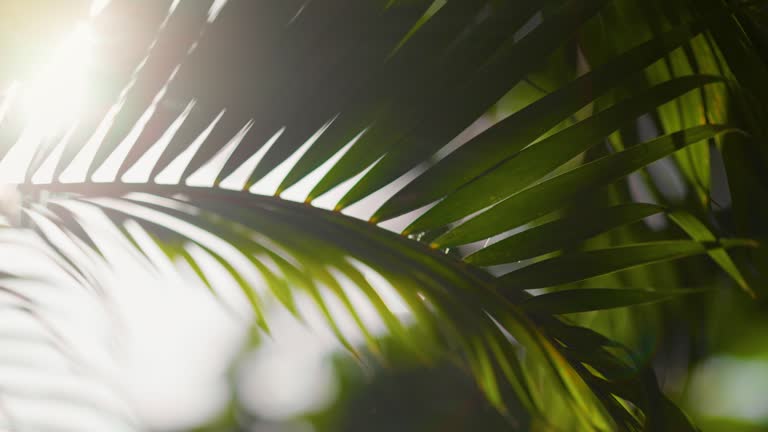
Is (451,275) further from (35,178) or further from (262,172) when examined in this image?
(35,178)

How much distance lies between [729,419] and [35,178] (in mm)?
1336

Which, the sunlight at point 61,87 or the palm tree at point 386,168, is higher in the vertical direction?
the sunlight at point 61,87

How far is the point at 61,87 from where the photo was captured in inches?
18.4

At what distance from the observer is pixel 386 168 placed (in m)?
0.46

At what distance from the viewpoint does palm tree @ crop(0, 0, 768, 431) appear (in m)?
0.41

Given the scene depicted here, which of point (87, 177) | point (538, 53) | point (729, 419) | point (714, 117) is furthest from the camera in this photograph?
point (729, 419)

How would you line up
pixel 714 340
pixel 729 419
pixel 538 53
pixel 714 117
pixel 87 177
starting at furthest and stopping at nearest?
pixel 729 419
pixel 714 340
pixel 714 117
pixel 87 177
pixel 538 53

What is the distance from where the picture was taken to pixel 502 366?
1.40ft

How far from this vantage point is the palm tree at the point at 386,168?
41 cm

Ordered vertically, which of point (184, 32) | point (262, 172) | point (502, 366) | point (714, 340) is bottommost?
point (714, 340)

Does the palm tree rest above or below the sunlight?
below

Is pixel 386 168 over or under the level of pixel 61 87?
under

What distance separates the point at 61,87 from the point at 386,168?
28cm

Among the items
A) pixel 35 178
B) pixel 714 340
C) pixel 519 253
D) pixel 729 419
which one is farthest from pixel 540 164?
pixel 729 419
